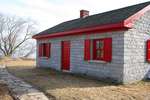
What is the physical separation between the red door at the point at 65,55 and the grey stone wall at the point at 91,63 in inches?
13.6

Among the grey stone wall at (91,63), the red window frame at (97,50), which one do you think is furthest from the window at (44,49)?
the red window frame at (97,50)

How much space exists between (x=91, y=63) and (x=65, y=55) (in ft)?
11.0

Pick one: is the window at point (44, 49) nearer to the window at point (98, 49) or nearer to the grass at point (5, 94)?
→ the window at point (98, 49)

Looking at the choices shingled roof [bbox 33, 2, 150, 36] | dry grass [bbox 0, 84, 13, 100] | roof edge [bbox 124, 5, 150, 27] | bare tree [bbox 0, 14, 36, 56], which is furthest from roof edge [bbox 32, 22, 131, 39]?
bare tree [bbox 0, 14, 36, 56]

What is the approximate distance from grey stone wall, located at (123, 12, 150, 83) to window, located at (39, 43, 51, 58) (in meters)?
8.14

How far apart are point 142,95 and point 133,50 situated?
10.2 ft

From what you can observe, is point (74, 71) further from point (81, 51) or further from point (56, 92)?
point (56, 92)

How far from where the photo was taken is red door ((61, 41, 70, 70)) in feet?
49.0

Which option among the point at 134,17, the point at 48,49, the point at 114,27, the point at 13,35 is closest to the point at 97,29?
the point at 114,27

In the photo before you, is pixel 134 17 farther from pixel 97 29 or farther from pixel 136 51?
pixel 97 29

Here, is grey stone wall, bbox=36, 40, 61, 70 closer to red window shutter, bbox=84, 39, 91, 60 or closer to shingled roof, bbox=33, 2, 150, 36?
shingled roof, bbox=33, 2, 150, 36

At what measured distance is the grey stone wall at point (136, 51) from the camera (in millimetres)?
10578

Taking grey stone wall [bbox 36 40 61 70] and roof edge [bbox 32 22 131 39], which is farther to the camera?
grey stone wall [bbox 36 40 61 70]

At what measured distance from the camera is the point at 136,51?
11.1 meters
